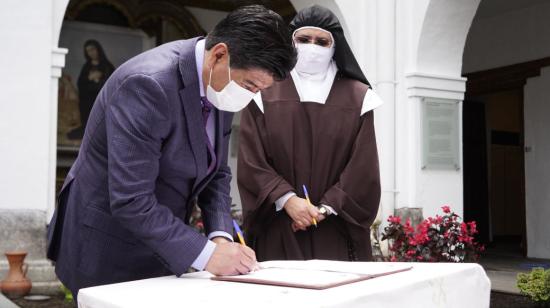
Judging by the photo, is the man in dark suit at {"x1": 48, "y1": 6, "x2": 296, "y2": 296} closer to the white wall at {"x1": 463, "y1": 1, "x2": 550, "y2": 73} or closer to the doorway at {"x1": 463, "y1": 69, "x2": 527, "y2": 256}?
the white wall at {"x1": 463, "y1": 1, "x2": 550, "y2": 73}

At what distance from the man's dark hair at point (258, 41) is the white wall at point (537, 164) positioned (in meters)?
9.67

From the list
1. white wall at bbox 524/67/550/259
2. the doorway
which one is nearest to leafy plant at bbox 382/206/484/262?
white wall at bbox 524/67/550/259

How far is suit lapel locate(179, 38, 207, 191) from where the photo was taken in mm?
2014

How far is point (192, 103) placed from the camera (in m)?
2.03

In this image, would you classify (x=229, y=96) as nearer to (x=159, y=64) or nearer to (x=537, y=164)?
(x=159, y=64)

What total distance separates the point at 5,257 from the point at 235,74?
205 inches

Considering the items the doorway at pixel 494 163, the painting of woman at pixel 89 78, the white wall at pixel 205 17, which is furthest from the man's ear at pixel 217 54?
the doorway at pixel 494 163

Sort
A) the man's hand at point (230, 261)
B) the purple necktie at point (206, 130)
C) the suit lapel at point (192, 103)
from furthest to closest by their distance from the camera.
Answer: the purple necktie at point (206, 130), the suit lapel at point (192, 103), the man's hand at point (230, 261)

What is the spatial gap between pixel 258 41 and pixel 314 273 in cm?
62

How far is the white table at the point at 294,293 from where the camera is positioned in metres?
1.50

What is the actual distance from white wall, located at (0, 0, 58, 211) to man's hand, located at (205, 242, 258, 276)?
16.8 feet

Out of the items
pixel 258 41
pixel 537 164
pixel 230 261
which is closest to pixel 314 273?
pixel 230 261

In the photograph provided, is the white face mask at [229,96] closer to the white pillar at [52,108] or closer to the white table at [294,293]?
the white table at [294,293]

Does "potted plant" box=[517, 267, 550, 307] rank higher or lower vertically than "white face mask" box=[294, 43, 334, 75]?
lower
